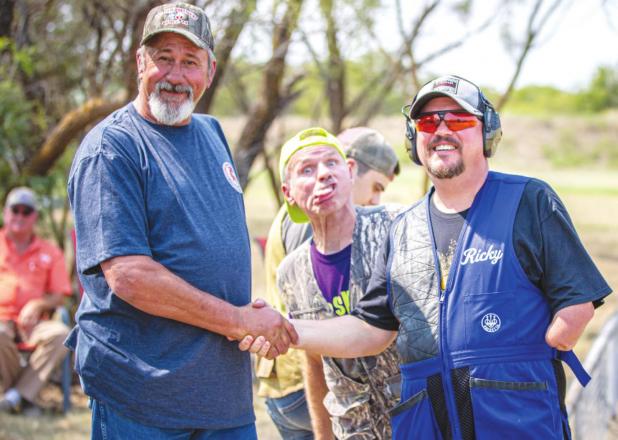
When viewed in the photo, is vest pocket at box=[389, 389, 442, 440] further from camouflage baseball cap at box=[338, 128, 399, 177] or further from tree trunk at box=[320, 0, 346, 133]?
tree trunk at box=[320, 0, 346, 133]

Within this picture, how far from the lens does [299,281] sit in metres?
3.88

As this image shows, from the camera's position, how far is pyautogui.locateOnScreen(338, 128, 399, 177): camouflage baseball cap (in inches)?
181

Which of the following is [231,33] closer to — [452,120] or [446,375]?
[452,120]

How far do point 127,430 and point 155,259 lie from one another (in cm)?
68

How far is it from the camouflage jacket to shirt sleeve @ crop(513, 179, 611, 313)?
0.92m

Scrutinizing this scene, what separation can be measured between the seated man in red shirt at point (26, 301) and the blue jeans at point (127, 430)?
4.56 m

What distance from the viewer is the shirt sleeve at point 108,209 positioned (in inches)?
123

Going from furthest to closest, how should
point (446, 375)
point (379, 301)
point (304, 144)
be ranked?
1. point (304, 144)
2. point (379, 301)
3. point (446, 375)

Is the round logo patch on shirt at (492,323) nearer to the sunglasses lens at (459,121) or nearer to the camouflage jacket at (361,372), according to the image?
the sunglasses lens at (459,121)

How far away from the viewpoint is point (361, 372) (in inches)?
146

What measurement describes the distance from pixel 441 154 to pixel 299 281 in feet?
3.66

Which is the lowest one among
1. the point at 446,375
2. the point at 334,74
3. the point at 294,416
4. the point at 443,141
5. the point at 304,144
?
the point at 294,416

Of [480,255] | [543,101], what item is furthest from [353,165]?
[543,101]

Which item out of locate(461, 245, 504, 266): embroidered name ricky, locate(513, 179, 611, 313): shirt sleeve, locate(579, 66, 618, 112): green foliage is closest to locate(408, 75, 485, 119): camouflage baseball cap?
locate(513, 179, 611, 313): shirt sleeve
